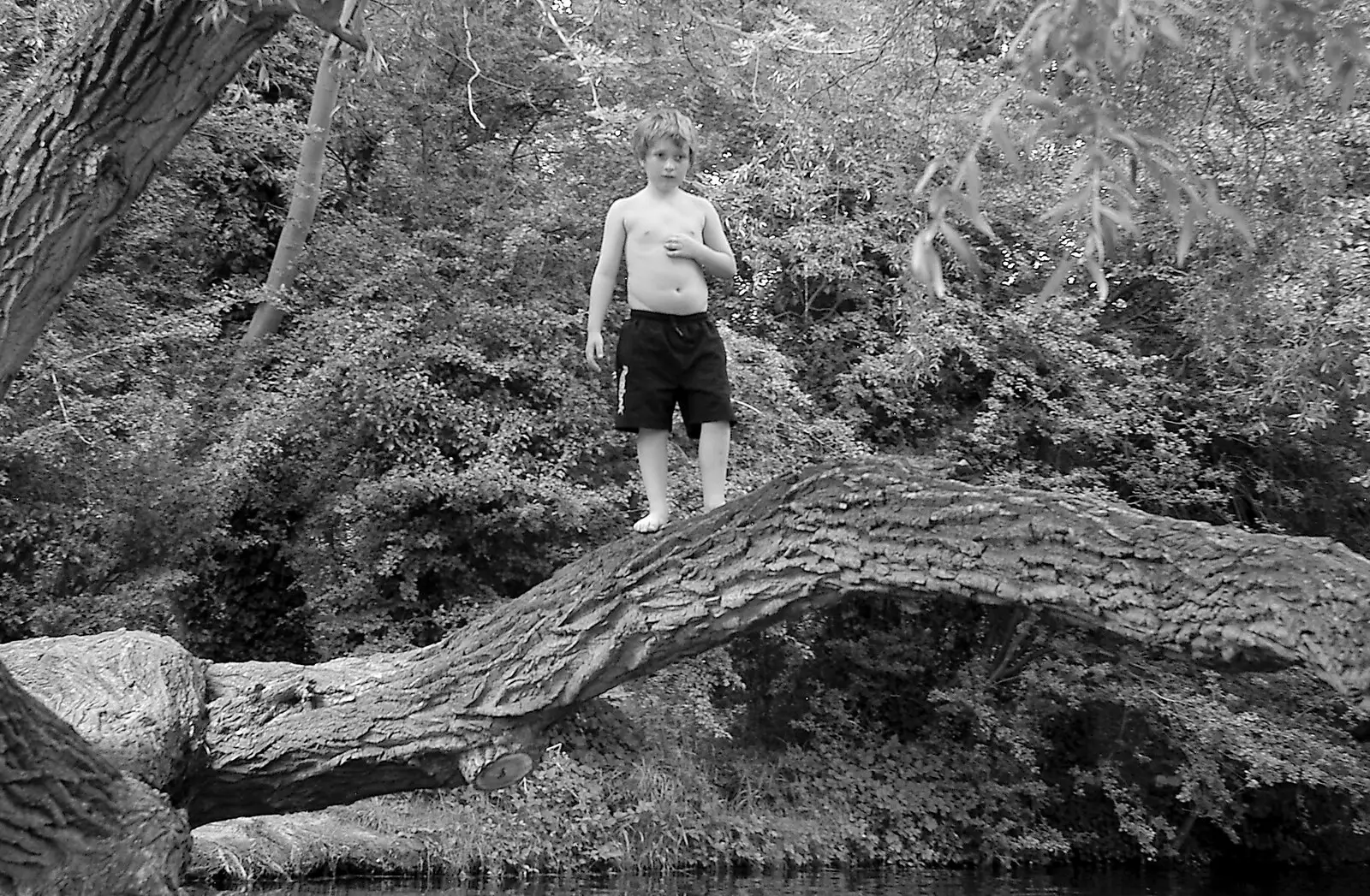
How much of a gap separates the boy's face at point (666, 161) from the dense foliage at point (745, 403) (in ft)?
6.32

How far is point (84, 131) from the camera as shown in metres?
2.93

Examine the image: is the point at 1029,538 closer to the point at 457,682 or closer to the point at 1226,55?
the point at 457,682

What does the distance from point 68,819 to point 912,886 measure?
5.97m

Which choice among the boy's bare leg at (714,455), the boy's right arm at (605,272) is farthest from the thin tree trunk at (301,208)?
the boy's bare leg at (714,455)

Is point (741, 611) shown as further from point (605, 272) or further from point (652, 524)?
point (605, 272)

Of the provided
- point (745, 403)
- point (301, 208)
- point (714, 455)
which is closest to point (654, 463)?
point (714, 455)

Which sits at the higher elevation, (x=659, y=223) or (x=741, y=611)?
(x=659, y=223)

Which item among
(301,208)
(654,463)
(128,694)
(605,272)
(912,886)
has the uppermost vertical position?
(301,208)

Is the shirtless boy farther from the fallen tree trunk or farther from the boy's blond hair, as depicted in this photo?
the fallen tree trunk

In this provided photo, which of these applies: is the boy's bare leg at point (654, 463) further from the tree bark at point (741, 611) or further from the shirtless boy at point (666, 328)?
the tree bark at point (741, 611)

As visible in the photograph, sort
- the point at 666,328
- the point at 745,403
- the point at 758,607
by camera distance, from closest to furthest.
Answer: the point at 758,607 < the point at 666,328 < the point at 745,403

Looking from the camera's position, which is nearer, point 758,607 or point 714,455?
point 758,607

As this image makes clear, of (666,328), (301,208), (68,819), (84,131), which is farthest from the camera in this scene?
(301,208)

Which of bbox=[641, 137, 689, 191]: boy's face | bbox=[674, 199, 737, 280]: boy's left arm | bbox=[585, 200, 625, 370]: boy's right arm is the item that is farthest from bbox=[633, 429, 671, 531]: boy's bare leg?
bbox=[641, 137, 689, 191]: boy's face
